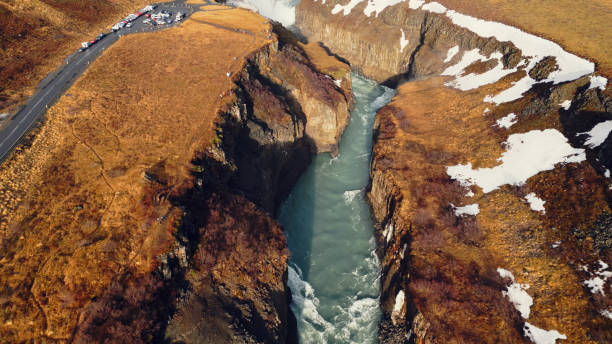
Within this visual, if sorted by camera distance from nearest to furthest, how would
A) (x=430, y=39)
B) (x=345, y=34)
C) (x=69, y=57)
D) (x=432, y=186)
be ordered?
1. (x=432, y=186)
2. (x=69, y=57)
3. (x=430, y=39)
4. (x=345, y=34)

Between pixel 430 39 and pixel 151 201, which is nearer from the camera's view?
pixel 151 201

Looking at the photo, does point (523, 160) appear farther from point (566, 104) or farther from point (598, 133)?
point (566, 104)

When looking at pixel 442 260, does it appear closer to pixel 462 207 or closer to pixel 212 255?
pixel 462 207

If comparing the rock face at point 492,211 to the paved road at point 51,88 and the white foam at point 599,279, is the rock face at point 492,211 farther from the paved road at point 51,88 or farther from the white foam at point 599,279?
the paved road at point 51,88

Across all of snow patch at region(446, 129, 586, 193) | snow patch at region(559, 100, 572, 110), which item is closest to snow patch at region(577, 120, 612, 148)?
snow patch at region(446, 129, 586, 193)

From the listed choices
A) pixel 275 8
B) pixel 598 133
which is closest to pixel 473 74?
pixel 598 133

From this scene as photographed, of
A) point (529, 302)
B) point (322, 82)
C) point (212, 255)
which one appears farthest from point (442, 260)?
point (322, 82)

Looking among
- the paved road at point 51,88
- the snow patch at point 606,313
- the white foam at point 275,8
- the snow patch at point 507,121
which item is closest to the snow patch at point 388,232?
the snow patch at point 606,313
